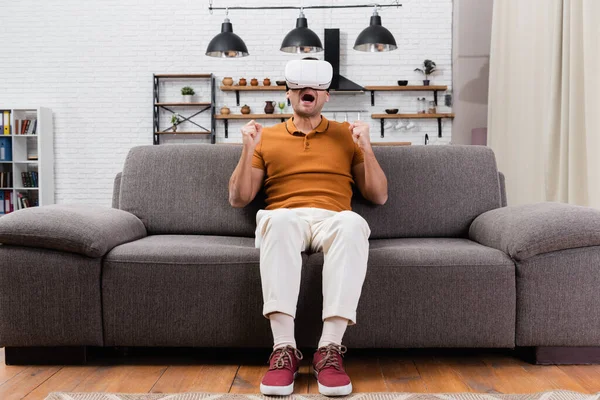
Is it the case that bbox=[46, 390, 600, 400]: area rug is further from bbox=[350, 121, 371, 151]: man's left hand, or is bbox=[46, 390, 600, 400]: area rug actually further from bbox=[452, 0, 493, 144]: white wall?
bbox=[452, 0, 493, 144]: white wall

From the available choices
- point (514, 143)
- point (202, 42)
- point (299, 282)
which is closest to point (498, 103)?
point (514, 143)

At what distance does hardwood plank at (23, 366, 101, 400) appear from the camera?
177 centimetres

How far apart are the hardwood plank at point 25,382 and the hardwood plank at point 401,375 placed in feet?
3.57

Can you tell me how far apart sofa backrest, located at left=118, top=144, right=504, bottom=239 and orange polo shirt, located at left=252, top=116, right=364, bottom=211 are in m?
0.24

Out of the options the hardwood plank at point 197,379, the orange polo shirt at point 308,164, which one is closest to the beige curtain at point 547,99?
the orange polo shirt at point 308,164

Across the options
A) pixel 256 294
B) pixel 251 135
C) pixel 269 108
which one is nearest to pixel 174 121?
pixel 269 108

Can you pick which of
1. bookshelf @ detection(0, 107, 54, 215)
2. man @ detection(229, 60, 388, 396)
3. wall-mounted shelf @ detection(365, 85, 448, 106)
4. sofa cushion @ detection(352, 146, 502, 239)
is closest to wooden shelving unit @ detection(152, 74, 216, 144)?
bookshelf @ detection(0, 107, 54, 215)

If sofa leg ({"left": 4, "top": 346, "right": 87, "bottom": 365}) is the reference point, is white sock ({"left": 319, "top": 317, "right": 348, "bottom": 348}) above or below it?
above

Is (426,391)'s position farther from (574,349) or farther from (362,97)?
(362,97)

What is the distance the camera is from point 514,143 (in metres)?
5.16

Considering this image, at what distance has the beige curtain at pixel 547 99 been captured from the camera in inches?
144

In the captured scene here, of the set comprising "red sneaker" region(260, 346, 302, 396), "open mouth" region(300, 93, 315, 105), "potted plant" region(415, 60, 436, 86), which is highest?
"potted plant" region(415, 60, 436, 86)

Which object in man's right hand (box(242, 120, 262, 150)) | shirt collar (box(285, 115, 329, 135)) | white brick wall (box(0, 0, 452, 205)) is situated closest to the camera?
man's right hand (box(242, 120, 262, 150))

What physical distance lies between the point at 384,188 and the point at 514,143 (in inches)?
126
